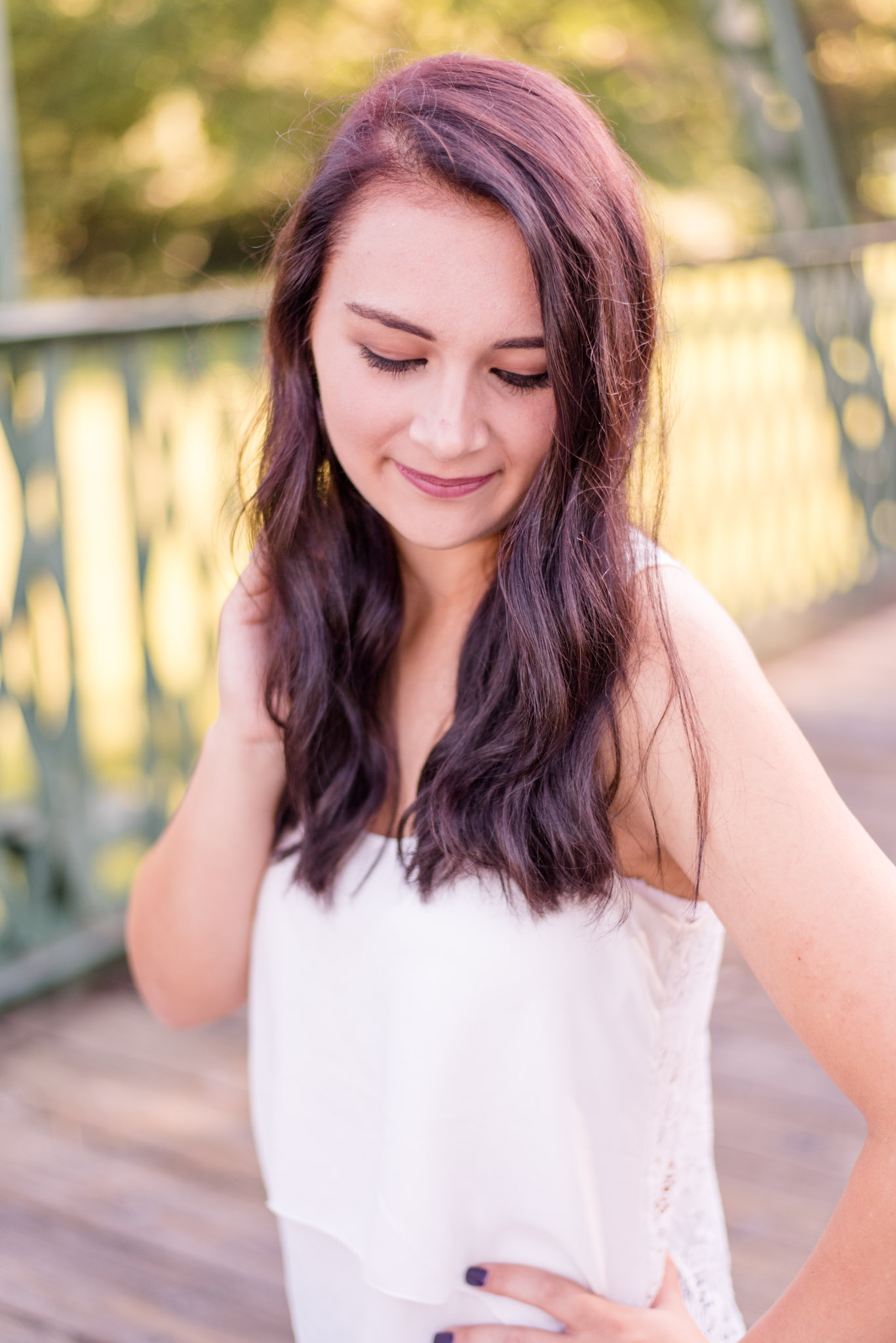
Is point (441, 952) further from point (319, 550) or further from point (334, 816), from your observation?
point (319, 550)

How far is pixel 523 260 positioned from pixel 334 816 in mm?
492

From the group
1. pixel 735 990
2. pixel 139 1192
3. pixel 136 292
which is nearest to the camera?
pixel 139 1192

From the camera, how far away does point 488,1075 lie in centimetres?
103

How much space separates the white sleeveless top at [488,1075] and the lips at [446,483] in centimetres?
29

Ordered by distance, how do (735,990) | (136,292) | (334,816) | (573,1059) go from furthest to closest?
(136,292)
(735,990)
(334,816)
(573,1059)

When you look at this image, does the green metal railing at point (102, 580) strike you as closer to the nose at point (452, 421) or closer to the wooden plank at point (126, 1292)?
the wooden plank at point (126, 1292)

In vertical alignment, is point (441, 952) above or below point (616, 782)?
below

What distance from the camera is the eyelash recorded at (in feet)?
3.20

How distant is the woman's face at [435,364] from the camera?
0.93 metres

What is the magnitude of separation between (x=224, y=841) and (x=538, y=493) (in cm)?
46

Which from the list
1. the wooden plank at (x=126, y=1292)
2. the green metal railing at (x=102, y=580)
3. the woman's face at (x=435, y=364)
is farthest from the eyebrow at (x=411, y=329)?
the wooden plank at (x=126, y=1292)

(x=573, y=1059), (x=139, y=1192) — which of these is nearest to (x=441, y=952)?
(x=573, y=1059)

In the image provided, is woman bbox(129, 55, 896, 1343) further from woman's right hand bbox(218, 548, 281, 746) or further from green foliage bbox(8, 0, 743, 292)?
green foliage bbox(8, 0, 743, 292)

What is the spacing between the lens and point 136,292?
15016 mm
